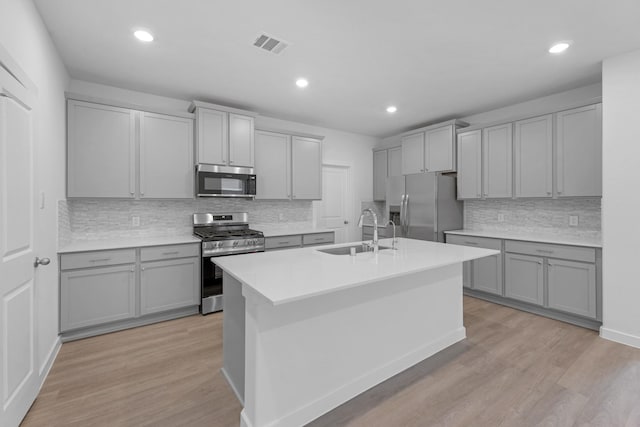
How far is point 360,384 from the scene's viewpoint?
6.59ft

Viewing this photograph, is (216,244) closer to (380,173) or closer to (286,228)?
(286,228)

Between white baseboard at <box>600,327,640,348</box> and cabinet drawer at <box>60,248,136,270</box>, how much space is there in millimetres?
4701

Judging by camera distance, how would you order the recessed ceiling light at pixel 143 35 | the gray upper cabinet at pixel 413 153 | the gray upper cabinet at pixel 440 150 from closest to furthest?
the recessed ceiling light at pixel 143 35 → the gray upper cabinet at pixel 440 150 → the gray upper cabinet at pixel 413 153

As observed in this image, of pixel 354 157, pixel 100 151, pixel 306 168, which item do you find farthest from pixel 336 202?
pixel 100 151

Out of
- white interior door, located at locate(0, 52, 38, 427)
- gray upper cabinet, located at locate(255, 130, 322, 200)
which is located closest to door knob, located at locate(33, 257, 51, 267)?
white interior door, located at locate(0, 52, 38, 427)

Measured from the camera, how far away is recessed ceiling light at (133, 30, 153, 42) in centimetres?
234

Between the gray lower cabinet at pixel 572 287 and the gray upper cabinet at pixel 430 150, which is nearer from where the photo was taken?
the gray lower cabinet at pixel 572 287

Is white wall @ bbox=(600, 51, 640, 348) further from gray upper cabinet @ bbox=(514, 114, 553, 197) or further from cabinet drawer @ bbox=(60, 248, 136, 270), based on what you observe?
cabinet drawer @ bbox=(60, 248, 136, 270)

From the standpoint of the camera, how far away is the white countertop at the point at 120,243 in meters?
2.85

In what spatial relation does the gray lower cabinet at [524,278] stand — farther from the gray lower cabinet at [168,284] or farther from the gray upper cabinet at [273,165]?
the gray lower cabinet at [168,284]

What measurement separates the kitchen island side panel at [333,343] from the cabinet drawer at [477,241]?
1.67 metres

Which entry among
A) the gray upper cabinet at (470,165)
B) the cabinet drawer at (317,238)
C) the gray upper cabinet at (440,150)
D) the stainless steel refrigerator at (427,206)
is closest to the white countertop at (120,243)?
the cabinet drawer at (317,238)

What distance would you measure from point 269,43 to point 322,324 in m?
2.29

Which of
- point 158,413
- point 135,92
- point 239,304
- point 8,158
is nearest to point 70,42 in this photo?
point 135,92
